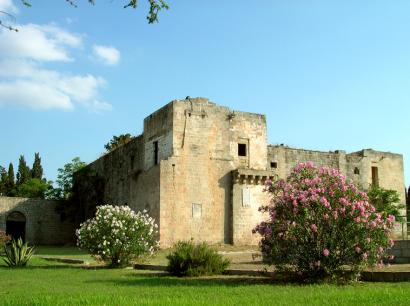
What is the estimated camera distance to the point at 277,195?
36.5 feet

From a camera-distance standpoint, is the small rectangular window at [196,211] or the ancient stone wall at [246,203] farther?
the ancient stone wall at [246,203]

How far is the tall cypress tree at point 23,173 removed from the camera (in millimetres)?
60719

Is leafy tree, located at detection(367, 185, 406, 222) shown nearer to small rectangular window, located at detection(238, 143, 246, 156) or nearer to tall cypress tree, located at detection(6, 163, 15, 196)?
small rectangular window, located at detection(238, 143, 246, 156)

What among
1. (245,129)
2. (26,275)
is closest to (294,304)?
(26,275)

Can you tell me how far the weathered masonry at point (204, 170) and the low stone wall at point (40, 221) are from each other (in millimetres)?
12955

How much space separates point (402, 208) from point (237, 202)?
12788 mm

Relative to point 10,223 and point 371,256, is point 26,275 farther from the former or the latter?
point 10,223

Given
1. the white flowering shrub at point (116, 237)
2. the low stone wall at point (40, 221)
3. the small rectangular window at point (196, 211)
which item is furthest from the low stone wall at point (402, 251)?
the low stone wall at point (40, 221)

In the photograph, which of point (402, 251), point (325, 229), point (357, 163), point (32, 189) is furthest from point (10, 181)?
point (325, 229)

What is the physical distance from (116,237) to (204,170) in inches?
473

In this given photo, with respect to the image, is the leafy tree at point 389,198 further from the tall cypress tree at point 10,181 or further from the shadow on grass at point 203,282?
the tall cypress tree at point 10,181

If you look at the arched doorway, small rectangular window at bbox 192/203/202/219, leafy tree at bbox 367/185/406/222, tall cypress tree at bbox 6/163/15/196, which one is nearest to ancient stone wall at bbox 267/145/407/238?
leafy tree at bbox 367/185/406/222

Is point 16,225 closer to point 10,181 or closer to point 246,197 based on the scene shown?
point 246,197

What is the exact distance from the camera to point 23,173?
6122cm
